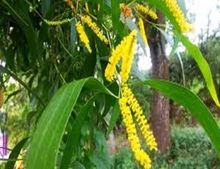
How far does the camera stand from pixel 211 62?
6.45 meters

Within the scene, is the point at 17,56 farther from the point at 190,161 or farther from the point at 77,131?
the point at 190,161

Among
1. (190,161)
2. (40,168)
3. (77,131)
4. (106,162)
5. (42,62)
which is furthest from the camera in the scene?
(190,161)

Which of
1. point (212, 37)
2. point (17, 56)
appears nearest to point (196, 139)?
point (212, 37)

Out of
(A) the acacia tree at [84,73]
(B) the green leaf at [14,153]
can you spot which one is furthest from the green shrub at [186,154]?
(B) the green leaf at [14,153]

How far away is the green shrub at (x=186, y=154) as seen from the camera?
4547mm

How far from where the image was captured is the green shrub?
14.9 ft

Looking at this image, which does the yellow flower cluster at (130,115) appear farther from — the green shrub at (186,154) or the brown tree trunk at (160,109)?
the brown tree trunk at (160,109)

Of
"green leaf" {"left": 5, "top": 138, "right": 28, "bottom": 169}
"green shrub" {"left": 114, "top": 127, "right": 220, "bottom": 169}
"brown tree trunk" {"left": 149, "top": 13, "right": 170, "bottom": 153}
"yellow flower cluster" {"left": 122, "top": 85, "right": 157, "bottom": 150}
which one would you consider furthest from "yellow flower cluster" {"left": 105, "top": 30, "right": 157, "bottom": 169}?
"brown tree trunk" {"left": 149, "top": 13, "right": 170, "bottom": 153}

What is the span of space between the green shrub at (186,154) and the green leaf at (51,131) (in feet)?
12.4

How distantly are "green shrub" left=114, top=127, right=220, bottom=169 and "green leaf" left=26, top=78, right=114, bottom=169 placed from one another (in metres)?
3.77

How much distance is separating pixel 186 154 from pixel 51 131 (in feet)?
16.3

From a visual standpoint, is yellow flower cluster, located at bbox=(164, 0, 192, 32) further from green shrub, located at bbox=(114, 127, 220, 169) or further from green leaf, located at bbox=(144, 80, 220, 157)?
green shrub, located at bbox=(114, 127, 220, 169)

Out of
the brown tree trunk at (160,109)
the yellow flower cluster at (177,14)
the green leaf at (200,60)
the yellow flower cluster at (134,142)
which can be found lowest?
the yellow flower cluster at (134,142)

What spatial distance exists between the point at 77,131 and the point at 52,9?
0.76 feet
